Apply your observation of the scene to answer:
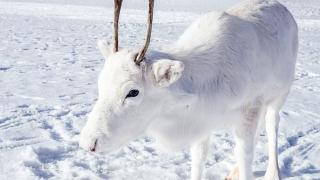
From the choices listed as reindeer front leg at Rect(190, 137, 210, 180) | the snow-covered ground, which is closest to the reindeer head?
the snow-covered ground

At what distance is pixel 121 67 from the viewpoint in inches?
114

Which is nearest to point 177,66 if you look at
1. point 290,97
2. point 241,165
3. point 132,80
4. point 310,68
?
point 132,80

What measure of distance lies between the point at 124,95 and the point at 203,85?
0.74 metres

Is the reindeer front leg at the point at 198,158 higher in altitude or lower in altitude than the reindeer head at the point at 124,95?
lower

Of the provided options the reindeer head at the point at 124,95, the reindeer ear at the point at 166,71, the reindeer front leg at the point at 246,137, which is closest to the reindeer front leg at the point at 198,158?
the reindeer front leg at the point at 246,137

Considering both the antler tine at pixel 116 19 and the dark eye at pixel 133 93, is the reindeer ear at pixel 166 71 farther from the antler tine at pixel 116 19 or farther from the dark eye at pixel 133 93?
the antler tine at pixel 116 19

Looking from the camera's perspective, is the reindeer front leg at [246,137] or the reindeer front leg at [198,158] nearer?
the reindeer front leg at [246,137]

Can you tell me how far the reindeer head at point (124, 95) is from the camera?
279cm

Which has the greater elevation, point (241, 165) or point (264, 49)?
point (264, 49)

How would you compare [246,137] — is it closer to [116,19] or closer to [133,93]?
[133,93]

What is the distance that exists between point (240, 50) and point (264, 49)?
0.38 metres

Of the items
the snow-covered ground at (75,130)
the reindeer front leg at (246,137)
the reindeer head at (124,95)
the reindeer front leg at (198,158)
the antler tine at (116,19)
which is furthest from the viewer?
the snow-covered ground at (75,130)

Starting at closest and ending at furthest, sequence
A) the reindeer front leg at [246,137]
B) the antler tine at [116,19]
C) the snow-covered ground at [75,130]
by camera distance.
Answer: the antler tine at [116,19], the reindeer front leg at [246,137], the snow-covered ground at [75,130]

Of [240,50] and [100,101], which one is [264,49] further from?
[100,101]
